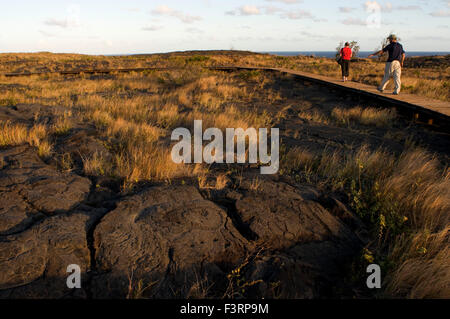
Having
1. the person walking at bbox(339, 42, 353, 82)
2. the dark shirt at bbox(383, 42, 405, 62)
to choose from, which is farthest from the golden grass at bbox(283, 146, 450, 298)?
the person walking at bbox(339, 42, 353, 82)

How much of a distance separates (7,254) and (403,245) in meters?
3.83

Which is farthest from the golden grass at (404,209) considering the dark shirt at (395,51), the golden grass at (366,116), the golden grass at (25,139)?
the dark shirt at (395,51)

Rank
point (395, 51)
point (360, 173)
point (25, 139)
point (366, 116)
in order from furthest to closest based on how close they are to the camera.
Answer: point (395, 51) < point (366, 116) < point (25, 139) < point (360, 173)

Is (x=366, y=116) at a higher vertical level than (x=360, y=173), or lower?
higher

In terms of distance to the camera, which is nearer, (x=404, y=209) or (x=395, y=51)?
(x=404, y=209)

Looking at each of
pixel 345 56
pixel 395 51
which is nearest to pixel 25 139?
pixel 395 51

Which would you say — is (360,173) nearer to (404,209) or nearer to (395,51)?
(404,209)

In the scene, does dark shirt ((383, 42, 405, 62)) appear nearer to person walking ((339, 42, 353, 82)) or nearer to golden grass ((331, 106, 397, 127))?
golden grass ((331, 106, 397, 127))

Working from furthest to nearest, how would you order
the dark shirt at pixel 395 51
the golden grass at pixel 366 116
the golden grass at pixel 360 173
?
the dark shirt at pixel 395 51 < the golden grass at pixel 366 116 < the golden grass at pixel 360 173

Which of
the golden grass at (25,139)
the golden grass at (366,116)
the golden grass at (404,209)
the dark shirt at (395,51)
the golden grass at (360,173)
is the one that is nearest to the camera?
the golden grass at (404,209)

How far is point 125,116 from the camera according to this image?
27.8ft

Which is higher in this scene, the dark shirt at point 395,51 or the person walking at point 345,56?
the person walking at point 345,56

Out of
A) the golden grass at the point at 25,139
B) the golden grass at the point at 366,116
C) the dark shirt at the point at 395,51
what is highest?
the dark shirt at the point at 395,51

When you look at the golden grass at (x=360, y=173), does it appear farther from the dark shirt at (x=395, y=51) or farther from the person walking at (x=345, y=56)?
the person walking at (x=345, y=56)
